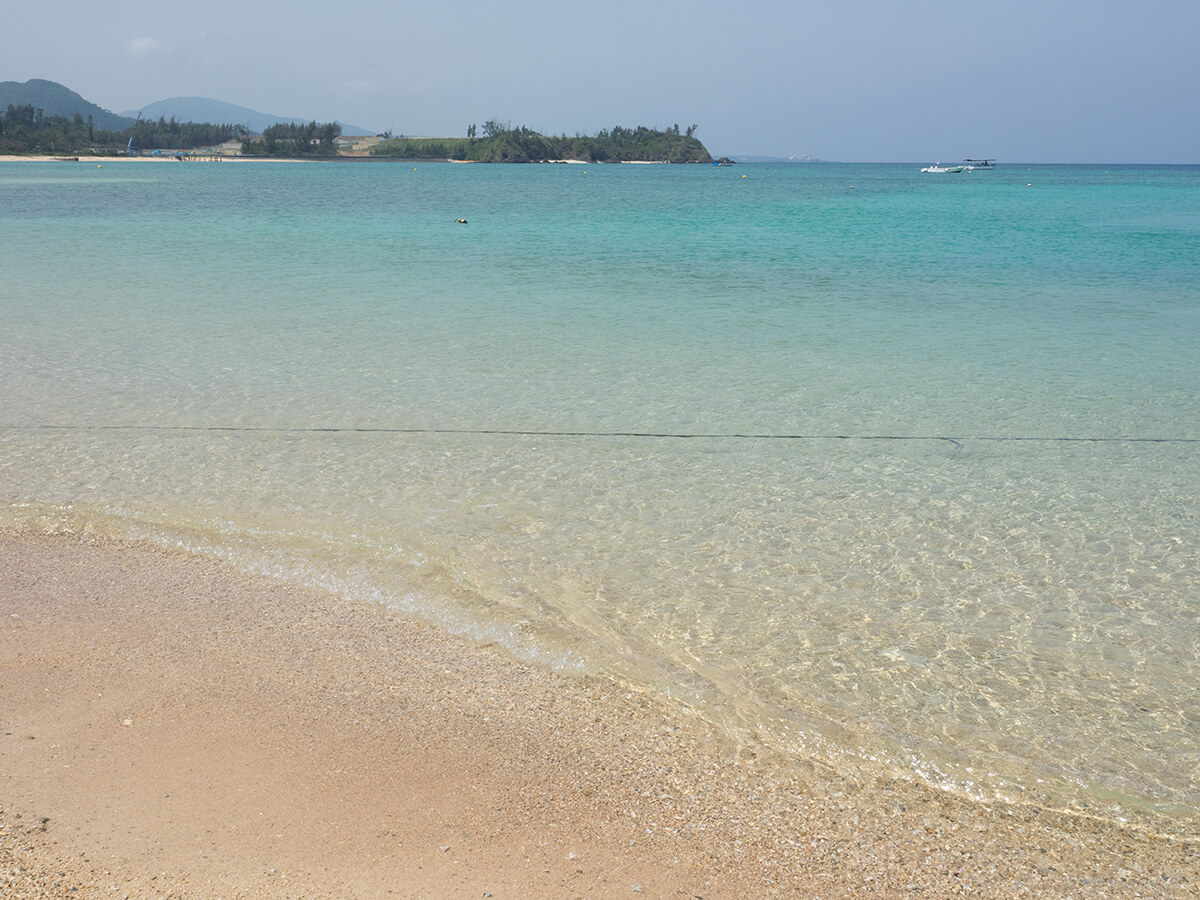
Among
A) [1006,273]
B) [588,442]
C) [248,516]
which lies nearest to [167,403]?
[248,516]

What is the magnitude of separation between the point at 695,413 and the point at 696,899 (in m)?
5.70

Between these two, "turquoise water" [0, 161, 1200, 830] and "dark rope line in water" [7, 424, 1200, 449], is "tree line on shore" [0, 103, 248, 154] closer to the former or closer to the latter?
"turquoise water" [0, 161, 1200, 830]

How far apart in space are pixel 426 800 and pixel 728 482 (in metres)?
3.72

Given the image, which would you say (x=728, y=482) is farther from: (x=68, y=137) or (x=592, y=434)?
(x=68, y=137)

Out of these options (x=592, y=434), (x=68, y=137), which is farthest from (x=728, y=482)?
(x=68, y=137)

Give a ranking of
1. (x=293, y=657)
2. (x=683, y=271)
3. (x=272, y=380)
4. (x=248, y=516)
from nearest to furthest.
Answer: (x=293, y=657) < (x=248, y=516) < (x=272, y=380) < (x=683, y=271)

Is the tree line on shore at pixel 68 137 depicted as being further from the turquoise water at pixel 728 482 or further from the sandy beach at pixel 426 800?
the sandy beach at pixel 426 800

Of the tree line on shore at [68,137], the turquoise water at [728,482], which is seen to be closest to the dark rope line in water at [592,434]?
the turquoise water at [728,482]

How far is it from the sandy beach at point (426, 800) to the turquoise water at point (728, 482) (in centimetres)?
27

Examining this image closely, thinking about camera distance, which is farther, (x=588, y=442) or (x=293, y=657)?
(x=588, y=442)

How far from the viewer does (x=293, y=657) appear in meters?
3.98

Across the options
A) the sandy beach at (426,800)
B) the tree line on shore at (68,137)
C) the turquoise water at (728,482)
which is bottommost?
the sandy beach at (426,800)

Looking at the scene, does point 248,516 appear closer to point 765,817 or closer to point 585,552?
point 585,552

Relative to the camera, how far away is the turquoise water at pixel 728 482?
3893mm
